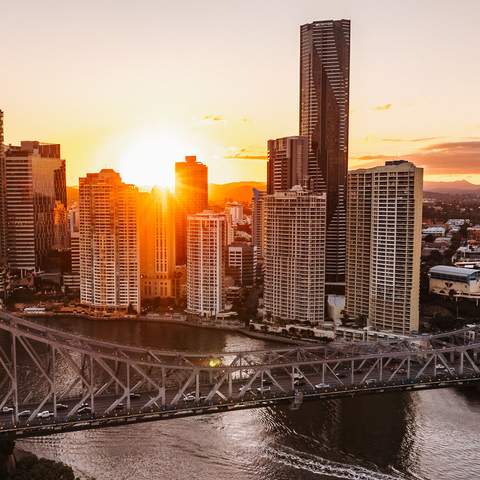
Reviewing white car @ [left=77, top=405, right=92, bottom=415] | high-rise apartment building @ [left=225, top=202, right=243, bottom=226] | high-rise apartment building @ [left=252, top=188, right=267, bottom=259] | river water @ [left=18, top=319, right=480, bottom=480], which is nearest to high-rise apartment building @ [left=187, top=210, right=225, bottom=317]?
river water @ [left=18, top=319, right=480, bottom=480]

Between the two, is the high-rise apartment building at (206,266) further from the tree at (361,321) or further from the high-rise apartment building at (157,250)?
the tree at (361,321)

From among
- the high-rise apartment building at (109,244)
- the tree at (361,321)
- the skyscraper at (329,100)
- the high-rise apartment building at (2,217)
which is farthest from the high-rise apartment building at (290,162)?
the high-rise apartment building at (2,217)

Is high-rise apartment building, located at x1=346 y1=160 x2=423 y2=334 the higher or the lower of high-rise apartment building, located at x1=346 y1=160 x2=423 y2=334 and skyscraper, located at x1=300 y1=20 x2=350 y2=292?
the lower

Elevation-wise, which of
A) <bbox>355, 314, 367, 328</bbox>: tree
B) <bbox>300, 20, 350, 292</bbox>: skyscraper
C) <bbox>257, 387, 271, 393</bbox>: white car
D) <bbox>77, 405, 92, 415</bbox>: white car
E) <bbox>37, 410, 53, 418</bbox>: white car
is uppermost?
<bbox>300, 20, 350, 292</bbox>: skyscraper

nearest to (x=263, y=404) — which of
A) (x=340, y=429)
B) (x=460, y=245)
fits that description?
(x=340, y=429)

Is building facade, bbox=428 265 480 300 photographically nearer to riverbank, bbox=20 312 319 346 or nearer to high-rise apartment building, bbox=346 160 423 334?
high-rise apartment building, bbox=346 160 423 334
